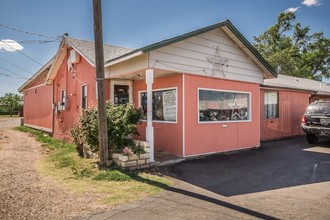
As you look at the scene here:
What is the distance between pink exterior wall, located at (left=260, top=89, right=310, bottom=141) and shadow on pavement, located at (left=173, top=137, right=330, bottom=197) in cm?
354

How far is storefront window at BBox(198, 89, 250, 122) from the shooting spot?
946 centimetres

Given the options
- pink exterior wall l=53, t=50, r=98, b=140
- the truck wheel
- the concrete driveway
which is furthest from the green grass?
the truck wheel

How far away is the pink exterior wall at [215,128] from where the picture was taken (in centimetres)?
883

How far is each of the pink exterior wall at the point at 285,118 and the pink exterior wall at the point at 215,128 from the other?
2386mm

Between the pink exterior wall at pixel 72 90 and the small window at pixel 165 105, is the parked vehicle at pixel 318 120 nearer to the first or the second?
the small window at pixel 165 105

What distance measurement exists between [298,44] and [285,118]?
101 ft

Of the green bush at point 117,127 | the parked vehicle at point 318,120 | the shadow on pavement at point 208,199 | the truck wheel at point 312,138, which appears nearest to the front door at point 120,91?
the green bush at point 117,127

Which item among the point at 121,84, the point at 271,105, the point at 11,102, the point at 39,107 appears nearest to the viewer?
the point at 121,84

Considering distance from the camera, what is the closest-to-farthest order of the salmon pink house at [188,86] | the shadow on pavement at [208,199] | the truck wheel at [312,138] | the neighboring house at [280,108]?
the shadow on pavement at [208,199] → the salmon pink house at [188,86] → the truck wheel at [312,138] → the neighboring house at [280,108]

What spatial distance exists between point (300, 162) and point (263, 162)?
1.20 metres

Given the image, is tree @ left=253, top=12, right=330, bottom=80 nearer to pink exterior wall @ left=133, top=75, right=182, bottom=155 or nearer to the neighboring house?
the neighboring house

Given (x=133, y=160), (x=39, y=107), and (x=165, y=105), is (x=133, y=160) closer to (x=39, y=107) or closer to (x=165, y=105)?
(x=165, y=105)

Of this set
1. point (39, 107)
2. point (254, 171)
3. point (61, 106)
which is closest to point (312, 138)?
point (254, 171)

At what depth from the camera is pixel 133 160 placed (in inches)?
286
